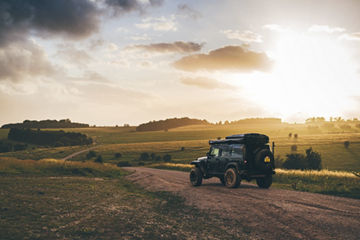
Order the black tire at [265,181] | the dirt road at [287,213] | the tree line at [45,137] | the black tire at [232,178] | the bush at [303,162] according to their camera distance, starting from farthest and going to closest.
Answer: the tree line at [45,137]
the bush at [303,162]
the black tire at [265,181]
the black tire at [232,178]
the dirt road at [287,213]

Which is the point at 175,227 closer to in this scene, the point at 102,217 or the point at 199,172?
the point at 102,217

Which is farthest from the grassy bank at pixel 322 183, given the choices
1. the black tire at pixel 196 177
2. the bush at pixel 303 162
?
the bush at pixel 303 162

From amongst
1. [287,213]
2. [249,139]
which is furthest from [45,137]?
[287,213]

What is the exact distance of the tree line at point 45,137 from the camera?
12975 centimetres

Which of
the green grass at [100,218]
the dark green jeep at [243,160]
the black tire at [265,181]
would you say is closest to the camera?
the green grass at [100,218]

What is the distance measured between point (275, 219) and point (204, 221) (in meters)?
2.20

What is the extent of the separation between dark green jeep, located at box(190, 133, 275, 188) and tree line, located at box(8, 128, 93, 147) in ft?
396

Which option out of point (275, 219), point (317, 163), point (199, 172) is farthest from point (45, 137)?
point (275, 219)

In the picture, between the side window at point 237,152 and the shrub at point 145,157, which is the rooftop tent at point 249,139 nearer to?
the side window at point 237,152

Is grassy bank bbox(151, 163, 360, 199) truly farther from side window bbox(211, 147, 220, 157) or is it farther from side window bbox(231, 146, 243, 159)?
side window bbox(211, 147, 220, 157)

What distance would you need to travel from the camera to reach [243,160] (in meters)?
15.6

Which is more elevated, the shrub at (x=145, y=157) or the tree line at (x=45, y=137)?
the tree line at (x=45, y=137)

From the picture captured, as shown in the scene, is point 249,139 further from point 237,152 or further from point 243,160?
point 243,160

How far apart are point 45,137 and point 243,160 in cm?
13479
